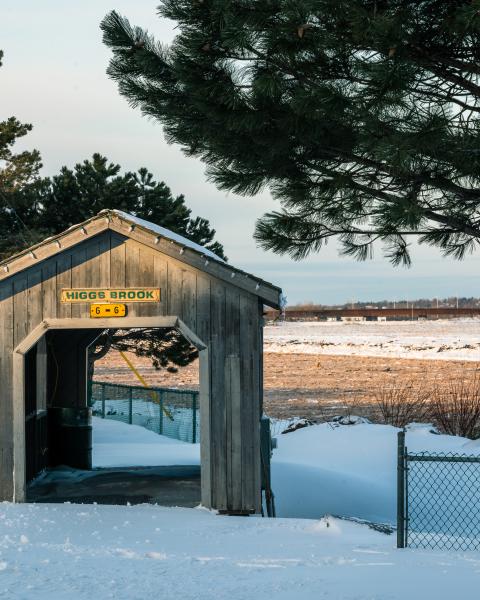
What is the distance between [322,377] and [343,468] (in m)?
28.2

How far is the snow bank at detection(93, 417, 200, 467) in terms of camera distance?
1762 centimetres

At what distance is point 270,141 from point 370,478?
6926 mm

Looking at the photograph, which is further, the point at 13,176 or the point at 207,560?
the point at 13,176

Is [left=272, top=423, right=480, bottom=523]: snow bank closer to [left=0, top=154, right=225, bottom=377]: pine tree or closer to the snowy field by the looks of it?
the snowy field

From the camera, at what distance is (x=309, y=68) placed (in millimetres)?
12086

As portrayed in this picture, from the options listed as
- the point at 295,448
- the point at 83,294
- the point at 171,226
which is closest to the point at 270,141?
the point at 83,294

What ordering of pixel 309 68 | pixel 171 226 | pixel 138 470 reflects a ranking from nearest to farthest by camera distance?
1. pixel 309 68
2. pixel 138 470
3. pixel 171 226

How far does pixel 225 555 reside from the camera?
380 inches

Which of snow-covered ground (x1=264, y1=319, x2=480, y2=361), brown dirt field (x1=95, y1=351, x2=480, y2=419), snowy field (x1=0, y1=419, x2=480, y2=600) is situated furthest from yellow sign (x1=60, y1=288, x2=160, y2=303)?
snow-covered ground (x1=264, y1=319, x2=480, y2=361)

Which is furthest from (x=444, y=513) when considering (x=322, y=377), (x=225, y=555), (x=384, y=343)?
(x=384, y=343)

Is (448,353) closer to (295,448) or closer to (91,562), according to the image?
(295,448)

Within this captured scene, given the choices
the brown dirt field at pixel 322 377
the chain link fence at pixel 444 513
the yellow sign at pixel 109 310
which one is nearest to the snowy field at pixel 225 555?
the chain link fence at pixel 444 513

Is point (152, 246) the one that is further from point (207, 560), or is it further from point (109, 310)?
point (207, 560)

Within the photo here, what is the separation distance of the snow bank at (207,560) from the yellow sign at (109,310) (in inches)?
109
